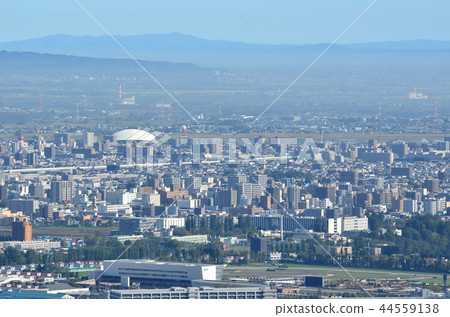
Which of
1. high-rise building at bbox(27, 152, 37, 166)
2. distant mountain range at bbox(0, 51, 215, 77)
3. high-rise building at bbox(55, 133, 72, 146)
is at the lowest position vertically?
high-rise building at bbox(27, 152, 37, 166)

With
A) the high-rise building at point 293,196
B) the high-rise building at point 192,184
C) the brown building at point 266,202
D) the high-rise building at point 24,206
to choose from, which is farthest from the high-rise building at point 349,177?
the high-rise building at point 24,206

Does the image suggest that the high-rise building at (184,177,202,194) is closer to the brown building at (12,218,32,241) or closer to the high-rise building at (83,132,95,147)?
the brown building at (12,218,32,241)

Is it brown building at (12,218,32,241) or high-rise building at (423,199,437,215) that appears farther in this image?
high-rise building at (423,199,437,215)

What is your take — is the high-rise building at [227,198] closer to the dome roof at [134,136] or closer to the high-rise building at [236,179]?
the high-rise building at [236,179]
